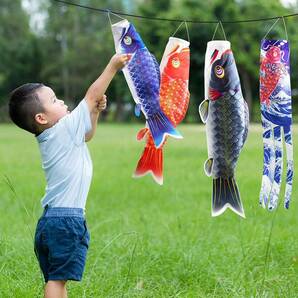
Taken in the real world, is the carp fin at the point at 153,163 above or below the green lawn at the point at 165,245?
above

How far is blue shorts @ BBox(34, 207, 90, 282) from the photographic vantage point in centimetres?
244

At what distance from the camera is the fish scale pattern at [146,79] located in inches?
108

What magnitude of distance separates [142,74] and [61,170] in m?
0.56

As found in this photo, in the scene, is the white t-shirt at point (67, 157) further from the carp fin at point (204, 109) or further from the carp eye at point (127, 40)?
the carp fin at point (204, 109)

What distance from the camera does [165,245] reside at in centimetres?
386

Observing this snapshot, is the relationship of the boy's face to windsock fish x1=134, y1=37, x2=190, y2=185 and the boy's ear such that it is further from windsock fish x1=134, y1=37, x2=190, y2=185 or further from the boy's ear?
windsock fish x1=134, y1=37, x2=190, y2=185

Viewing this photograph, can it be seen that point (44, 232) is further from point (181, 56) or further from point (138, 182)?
point (138, 182)

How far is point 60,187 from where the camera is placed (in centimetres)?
248

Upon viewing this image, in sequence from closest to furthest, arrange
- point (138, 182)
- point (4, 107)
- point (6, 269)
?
point (6, 269) → point (138, 182) → point (4, 107)

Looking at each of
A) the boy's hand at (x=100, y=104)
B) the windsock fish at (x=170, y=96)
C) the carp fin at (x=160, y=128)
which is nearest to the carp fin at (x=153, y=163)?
the windsock fish at (x=170, y=96)

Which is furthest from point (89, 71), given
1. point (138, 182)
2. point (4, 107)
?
point (138, 182)

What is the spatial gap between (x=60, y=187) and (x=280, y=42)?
1082 mm

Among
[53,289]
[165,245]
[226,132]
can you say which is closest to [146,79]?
[226,132]

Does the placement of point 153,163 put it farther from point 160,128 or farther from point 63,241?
point 63,241
